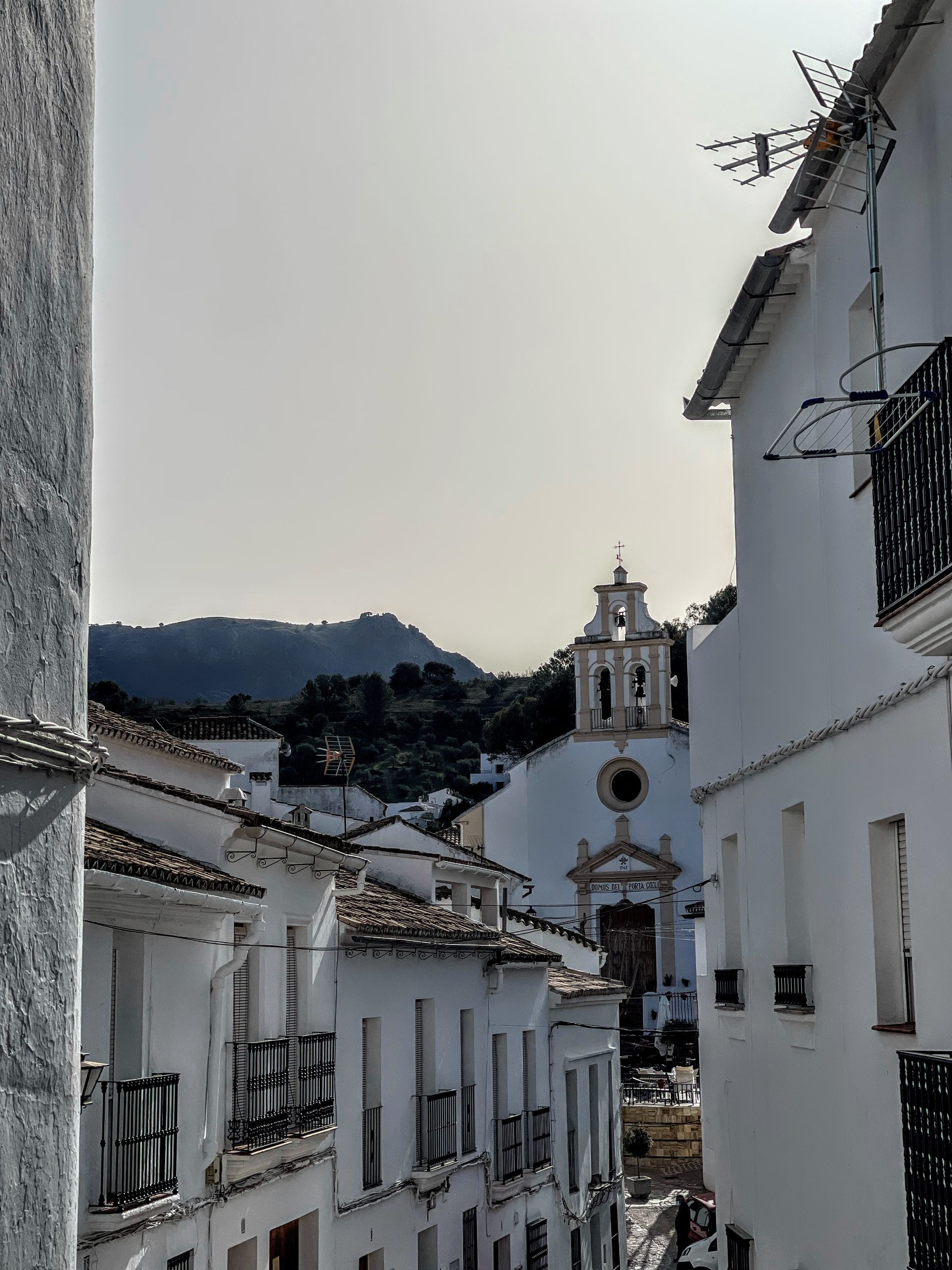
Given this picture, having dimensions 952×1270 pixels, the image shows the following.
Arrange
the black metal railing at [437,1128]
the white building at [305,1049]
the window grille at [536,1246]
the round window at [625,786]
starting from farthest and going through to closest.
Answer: the round window at [625,786] → the window grille at [536,1246] → the black metal railing at [437,1128] → the white building at [305,1049]

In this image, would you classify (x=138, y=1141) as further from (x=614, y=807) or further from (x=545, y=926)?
(x=614, y=807)

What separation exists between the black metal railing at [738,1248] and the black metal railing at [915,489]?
25.4ft

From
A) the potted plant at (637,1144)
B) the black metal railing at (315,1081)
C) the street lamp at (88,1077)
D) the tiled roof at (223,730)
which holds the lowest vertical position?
the potted plant at (637,1144)

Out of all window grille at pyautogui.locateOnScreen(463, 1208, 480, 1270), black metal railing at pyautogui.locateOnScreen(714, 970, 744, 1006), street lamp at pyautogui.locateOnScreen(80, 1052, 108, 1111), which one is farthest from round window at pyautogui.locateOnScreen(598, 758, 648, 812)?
street lamp at pyautogui.locateOnScreen(80, 1052, 108, 1111)

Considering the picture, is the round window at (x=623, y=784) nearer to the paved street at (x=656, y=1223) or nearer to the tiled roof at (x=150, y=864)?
the paved street at (x=656, y=1223)

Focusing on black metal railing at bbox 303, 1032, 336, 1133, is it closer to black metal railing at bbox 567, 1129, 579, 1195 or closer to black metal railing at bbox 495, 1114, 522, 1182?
black metal railing at bbox 495, 1114, 522, 1182

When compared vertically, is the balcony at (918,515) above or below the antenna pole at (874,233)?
below

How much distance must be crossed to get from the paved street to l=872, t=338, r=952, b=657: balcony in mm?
21145

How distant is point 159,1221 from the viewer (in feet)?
38.1

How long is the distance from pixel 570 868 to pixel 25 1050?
47315mm

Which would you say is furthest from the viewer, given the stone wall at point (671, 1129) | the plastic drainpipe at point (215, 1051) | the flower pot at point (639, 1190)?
the stone wall at point (671, 1129)

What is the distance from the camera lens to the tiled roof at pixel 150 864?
33.8 feet

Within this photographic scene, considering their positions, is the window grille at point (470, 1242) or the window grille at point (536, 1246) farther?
the window grille at point (536, 1246)

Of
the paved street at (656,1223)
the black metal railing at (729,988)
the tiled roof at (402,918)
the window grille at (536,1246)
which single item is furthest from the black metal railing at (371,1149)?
Result: the paved street at (656,1223)
